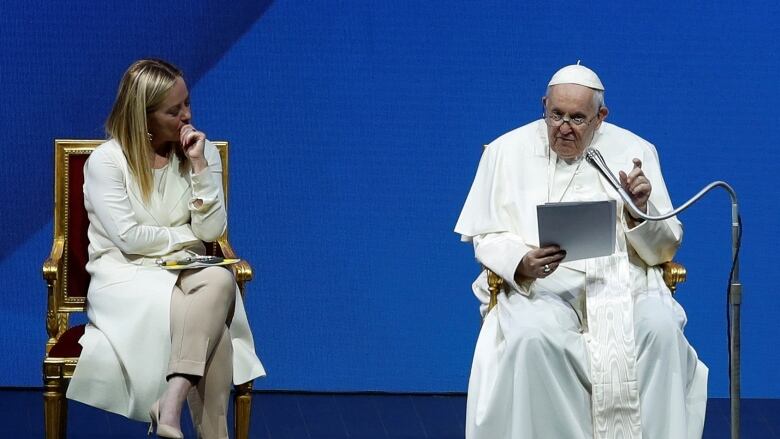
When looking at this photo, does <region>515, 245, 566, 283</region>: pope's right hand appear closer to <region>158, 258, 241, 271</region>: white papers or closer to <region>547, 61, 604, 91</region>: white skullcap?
<region>547, 61, 604, 91</region>: white skullcap

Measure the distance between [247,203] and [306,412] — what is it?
956 millimetres

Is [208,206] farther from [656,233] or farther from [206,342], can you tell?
[656,233]

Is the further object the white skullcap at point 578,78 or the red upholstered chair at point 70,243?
the red upholstered chair at point 70,243

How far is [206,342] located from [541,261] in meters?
1.12

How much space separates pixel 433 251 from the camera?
248 inches

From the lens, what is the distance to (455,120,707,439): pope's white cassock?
459cm

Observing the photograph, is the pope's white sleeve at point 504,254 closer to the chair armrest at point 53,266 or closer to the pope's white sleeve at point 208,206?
the pope's white sleeve at point 208,206

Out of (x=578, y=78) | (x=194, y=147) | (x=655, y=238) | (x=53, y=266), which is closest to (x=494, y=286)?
(x=655, y=238)

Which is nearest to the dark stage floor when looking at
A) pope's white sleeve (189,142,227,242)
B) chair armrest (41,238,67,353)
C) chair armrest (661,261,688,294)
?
chair armrest (41,238,67,353)

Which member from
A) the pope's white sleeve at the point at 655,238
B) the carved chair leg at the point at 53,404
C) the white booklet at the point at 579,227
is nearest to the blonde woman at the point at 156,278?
the carved chair leg at the point at 53,404

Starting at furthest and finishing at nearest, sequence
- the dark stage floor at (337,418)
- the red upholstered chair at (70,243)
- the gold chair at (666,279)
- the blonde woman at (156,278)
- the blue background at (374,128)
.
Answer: the blue background at (374,128)
the dark stage floor at (337,418)
the red upholstered chair at (70,243)
the gold chair at (666,279)
the blonde woman at (156,278)

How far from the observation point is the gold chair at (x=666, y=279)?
4.80m

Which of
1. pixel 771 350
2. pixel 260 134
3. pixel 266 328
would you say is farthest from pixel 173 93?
pixel 771 350

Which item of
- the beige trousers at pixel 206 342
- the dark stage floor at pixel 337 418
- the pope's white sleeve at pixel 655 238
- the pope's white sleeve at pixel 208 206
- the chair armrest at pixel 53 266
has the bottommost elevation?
the dark stage floor at pixel 337 418
